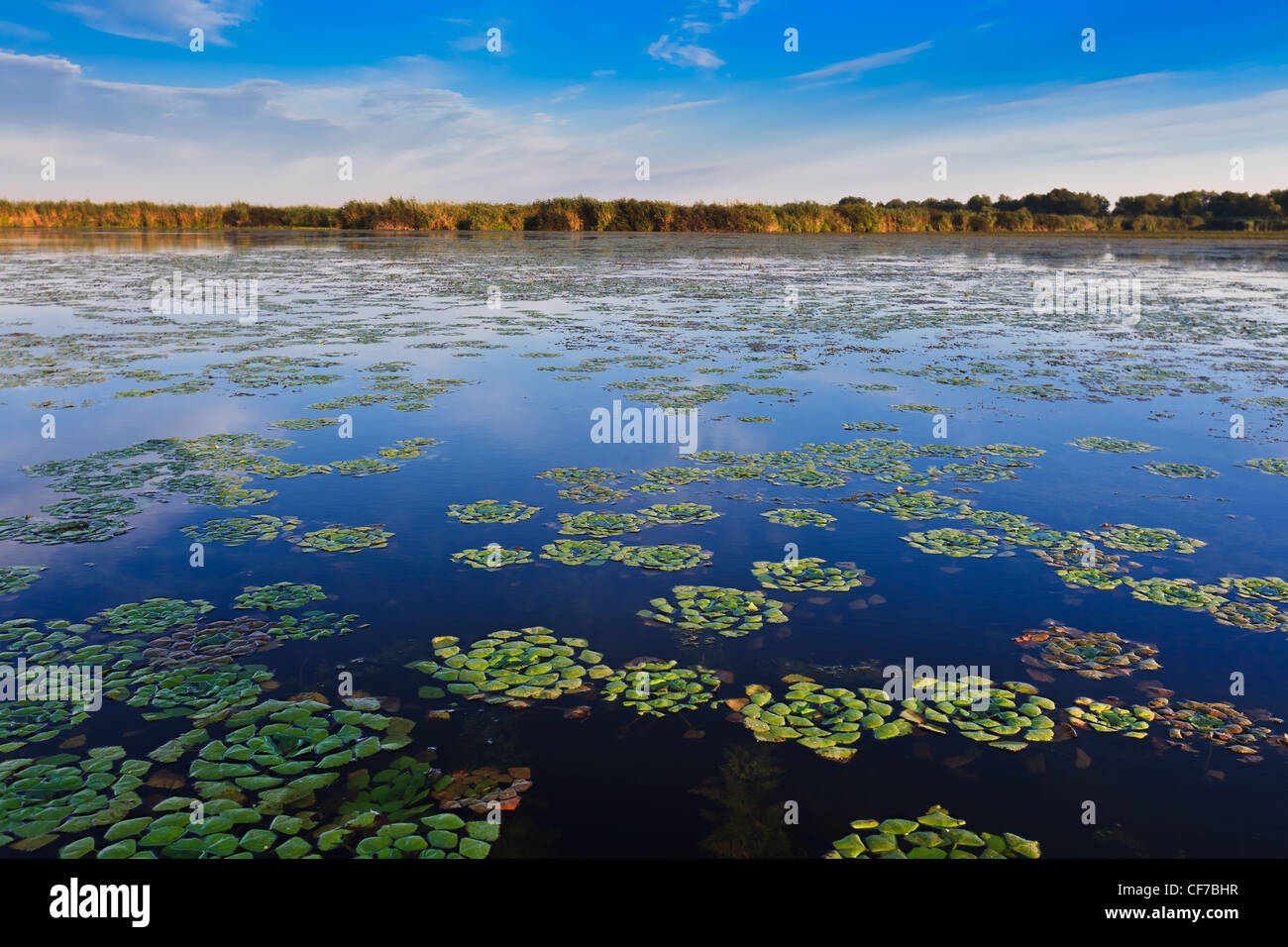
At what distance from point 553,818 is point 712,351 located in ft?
55.9

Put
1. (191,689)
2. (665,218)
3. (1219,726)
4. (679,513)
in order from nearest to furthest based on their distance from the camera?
1. (1219,726)
2. (191,689)
3. (679,513)
4. (665,218)

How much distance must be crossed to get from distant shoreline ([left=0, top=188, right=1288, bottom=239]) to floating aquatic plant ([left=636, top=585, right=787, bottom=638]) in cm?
10154

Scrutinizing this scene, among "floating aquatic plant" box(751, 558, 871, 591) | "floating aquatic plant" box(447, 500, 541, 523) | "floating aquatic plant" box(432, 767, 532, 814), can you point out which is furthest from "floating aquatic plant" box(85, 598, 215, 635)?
"floating aquatic plant" box(751, 558, 871, 591)

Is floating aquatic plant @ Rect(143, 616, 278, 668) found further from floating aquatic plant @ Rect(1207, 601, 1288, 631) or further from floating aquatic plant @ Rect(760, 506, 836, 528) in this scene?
floating aquatic plant @ Rect(1207, 601, 1288, 631)

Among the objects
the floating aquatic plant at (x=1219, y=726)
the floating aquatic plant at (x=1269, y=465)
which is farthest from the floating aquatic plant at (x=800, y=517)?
the floating aquatic plant at (x=1269, y=465)

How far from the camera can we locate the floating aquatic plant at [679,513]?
9406mm

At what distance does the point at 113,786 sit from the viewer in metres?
4.79

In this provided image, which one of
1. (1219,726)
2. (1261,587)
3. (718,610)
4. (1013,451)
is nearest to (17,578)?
(718,610)

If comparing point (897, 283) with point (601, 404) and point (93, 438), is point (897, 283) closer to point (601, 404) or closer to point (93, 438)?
point (601, 404)

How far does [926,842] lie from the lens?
4.46 m

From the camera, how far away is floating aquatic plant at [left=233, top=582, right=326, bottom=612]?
7.17 meters

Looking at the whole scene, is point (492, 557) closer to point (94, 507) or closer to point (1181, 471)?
point (94, 507)

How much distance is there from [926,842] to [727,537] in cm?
466

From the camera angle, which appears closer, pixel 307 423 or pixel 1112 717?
pixel 1112 717
